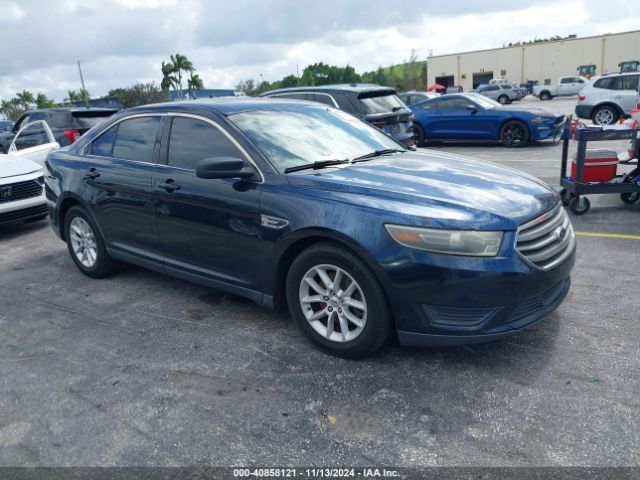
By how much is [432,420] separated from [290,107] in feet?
9.27

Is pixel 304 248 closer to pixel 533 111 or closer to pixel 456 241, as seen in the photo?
pixel 456 241

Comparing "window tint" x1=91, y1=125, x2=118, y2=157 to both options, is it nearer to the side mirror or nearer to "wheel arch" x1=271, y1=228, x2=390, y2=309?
the side mirror

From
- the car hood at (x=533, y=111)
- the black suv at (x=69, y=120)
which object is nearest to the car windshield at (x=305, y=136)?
the black suv at (x=69, y=120)

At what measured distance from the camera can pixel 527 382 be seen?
10.6 feet

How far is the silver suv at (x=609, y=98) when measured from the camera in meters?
17.6

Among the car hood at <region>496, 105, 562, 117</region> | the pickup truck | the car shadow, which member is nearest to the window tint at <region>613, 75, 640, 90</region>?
the car hood at <region>496, 105, 562, 117</region>

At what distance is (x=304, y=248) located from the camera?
11.9 feet

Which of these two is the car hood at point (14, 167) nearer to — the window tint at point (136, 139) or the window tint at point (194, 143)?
the window tint at point (136, 139)

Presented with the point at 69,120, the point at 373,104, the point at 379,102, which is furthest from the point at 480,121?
the point at 69,120

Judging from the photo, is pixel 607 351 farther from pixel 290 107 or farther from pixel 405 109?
pixel 405 109

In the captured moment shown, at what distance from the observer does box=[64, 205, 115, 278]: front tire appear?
5266 millimetres

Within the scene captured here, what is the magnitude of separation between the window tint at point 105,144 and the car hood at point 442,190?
228 cm

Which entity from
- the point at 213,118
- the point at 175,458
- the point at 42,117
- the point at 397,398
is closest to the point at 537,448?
the point at 397,398

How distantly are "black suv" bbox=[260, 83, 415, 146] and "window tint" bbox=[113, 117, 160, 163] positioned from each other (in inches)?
232
